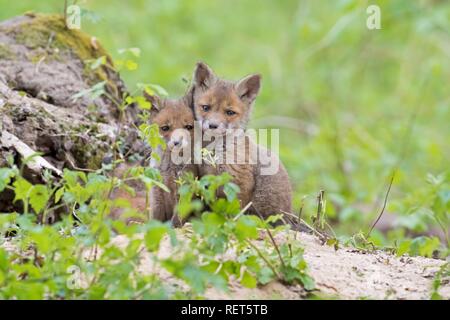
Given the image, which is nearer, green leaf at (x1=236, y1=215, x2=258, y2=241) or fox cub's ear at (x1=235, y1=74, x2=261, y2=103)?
green leaf at (x1=236, y1=215, x2=258, y2=241)

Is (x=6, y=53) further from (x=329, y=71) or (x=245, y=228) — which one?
(x=329, y=71)

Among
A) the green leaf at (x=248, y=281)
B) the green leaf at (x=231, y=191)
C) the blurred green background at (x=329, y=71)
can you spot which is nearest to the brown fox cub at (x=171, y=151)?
the green leaf at (x=231, y=191)

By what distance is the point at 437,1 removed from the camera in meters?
16.1

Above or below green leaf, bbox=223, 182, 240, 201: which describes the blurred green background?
above

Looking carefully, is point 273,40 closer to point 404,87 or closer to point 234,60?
point 234,60

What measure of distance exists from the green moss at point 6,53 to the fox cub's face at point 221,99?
6.01 ft

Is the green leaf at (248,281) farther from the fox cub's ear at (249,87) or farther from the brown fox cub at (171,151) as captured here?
the fox cub's ear at (249,87)

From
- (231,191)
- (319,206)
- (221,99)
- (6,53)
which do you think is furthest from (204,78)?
(231,191)

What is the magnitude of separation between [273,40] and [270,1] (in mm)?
2276

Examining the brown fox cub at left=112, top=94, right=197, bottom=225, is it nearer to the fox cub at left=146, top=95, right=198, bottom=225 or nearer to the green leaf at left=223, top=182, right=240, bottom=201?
the fox cub at left=146, top=95, right=198, bottom=225

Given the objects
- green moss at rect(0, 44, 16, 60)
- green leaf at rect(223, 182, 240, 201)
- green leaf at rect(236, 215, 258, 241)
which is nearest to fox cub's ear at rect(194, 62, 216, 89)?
green moss at rect(0, 44, 16, 60)

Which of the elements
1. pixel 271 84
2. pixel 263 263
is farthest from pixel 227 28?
pixel 263 263

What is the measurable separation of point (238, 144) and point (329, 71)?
8.07 m

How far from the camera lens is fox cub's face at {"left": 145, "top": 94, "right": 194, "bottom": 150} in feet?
21.6
